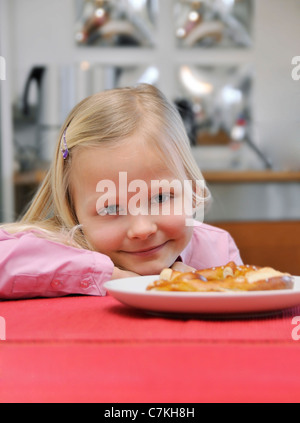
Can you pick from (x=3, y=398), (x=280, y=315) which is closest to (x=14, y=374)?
(x=3, y=398)

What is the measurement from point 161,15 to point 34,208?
296cm

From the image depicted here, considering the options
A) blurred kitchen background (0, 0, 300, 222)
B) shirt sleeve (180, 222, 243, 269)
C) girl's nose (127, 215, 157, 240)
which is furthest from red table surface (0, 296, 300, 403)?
blurred kitchen background (0, 0, 300, 222)

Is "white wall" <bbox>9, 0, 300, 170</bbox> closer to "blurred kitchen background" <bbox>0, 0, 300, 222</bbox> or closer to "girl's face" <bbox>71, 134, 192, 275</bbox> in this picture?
"blurred kitchen background" <bbox>0, 0, 300, 222</bbox>

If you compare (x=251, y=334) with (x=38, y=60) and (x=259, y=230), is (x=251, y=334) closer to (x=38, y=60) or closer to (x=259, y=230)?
(x=259, y=230)

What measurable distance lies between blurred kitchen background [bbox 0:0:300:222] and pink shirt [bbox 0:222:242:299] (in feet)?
9.35

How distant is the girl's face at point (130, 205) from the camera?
3.06ft

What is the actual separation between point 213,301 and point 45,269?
0.37 meters

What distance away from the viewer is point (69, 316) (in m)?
0.59

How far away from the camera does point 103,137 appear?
3.20ft

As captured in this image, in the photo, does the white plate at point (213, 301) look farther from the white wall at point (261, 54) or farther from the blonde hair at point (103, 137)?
the white wall at point (261, 54)

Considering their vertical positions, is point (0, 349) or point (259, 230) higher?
point (0, 349)

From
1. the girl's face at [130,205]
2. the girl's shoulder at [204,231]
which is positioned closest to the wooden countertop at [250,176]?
the girl's shoulder at [204,231]

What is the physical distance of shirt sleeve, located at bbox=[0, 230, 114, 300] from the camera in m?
0.80

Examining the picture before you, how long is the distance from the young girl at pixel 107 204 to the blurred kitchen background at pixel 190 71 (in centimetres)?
263
